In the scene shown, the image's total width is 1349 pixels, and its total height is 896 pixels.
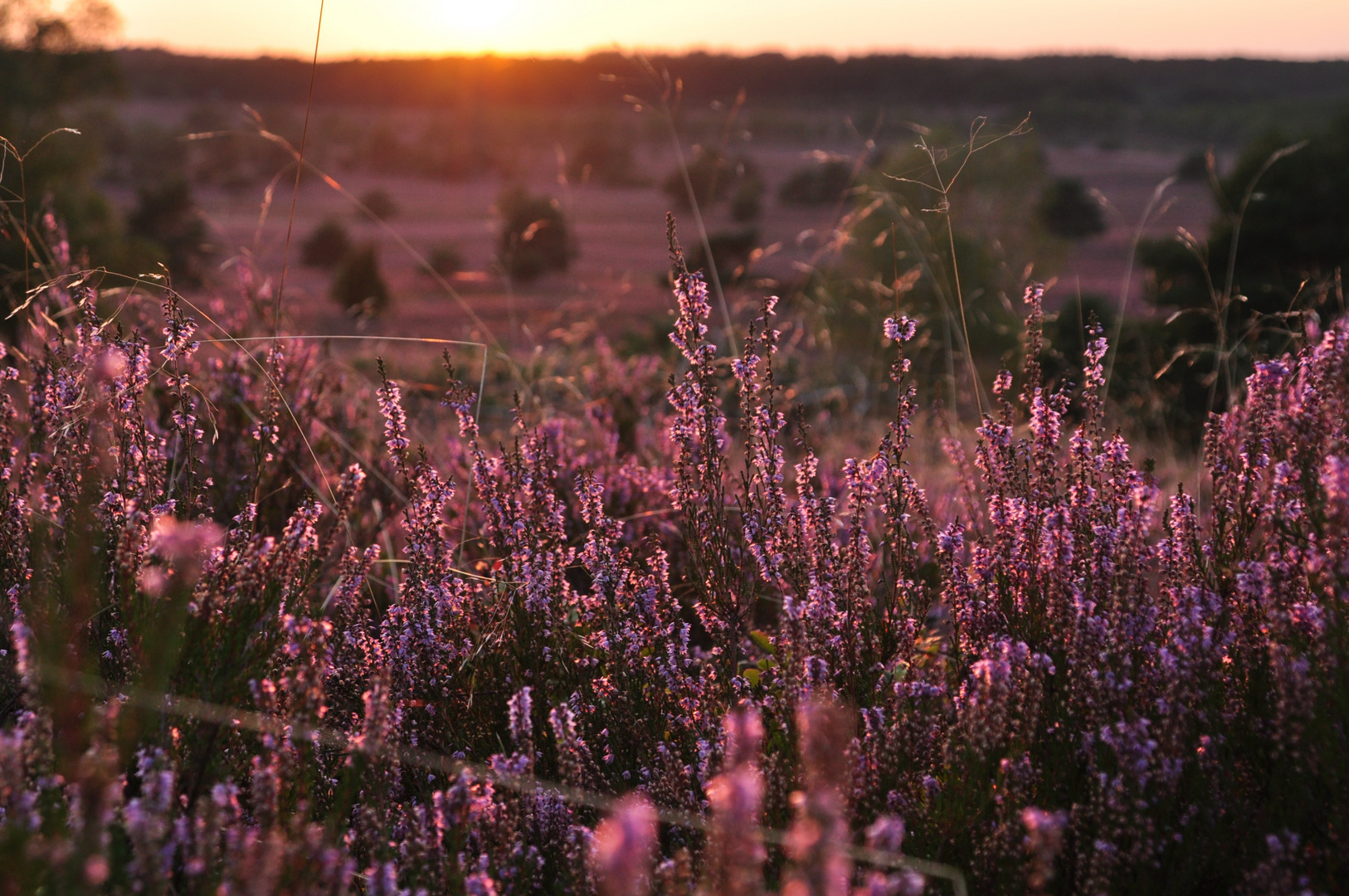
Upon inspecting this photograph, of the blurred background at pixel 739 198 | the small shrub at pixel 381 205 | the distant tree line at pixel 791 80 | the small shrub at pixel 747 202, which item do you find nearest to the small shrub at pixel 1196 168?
the blurred background at pixel 739 198

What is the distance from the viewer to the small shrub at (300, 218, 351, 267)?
1241 inches

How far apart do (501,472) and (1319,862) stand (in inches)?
111

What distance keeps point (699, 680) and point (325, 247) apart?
32184mm

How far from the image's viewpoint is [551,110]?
264 feet

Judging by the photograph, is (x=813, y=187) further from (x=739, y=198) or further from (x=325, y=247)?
(x=325, y=247)

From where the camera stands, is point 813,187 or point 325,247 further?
point 813,187

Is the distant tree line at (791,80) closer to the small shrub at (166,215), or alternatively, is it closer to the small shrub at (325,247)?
the small shrub at (325,247)

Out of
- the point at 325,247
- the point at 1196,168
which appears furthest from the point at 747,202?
the point at 1196,168

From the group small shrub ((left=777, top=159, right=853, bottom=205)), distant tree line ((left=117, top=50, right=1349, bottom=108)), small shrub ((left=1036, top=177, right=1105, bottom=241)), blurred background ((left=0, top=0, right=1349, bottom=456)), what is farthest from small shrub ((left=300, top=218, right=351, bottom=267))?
distant tree line ((left=117, top=50, right=1349, bottom=108))

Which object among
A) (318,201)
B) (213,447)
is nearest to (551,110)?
(318,201)

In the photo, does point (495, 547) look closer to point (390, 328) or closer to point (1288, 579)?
point (1288, 579)

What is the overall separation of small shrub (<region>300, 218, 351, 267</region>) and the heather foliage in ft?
101

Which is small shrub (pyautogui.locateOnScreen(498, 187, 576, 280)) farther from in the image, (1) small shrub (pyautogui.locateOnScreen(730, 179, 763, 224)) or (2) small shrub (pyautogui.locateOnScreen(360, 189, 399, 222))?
(1) small shrub (pyautogui.locateOnScreen(730, 179, 763, 224))

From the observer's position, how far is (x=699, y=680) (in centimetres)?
268
